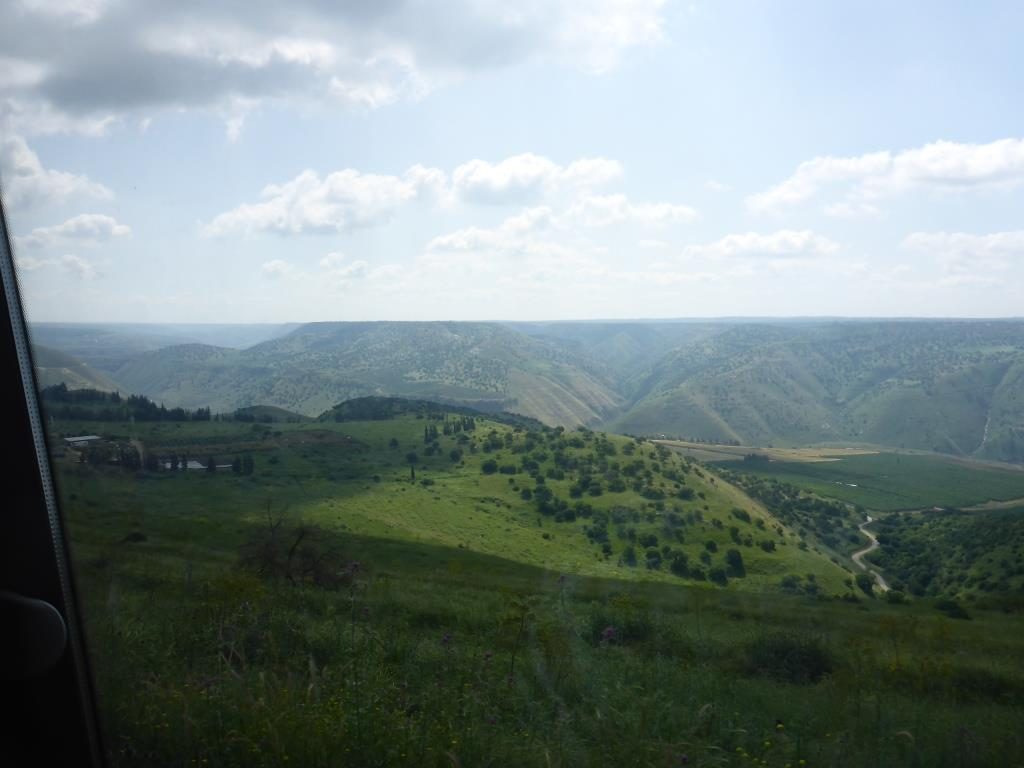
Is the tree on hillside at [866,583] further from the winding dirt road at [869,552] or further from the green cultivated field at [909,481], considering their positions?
the green cultivated field at [909,481]

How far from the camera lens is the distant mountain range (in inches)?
405

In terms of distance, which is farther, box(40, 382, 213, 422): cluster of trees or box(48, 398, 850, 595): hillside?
box(48, 398, 850, 595): hillside

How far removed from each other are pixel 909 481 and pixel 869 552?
3.38 m

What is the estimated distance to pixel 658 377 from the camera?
61.8 meters

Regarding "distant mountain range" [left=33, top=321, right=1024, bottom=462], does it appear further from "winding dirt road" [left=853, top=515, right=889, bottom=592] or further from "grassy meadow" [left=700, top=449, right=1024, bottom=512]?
"winding dirt road" [left=853, top=515, right=889, bottom=592]

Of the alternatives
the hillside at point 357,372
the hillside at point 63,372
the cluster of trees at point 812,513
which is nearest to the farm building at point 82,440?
the hillside at point 63,372

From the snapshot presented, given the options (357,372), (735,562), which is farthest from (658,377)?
(735,562)

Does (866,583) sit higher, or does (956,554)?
(956,554)

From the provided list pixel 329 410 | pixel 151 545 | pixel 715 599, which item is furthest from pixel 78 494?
pixel 329 410

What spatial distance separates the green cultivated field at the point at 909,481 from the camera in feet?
31.3

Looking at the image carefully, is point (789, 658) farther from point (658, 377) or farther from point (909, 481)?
point (658, 377)

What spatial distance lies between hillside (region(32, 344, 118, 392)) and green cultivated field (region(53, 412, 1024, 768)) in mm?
289

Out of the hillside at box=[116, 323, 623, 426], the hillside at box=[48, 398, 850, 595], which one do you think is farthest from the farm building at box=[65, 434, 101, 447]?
the hillside at box=[116, 323, 623, 426]

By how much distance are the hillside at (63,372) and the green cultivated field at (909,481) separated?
32.0ft
